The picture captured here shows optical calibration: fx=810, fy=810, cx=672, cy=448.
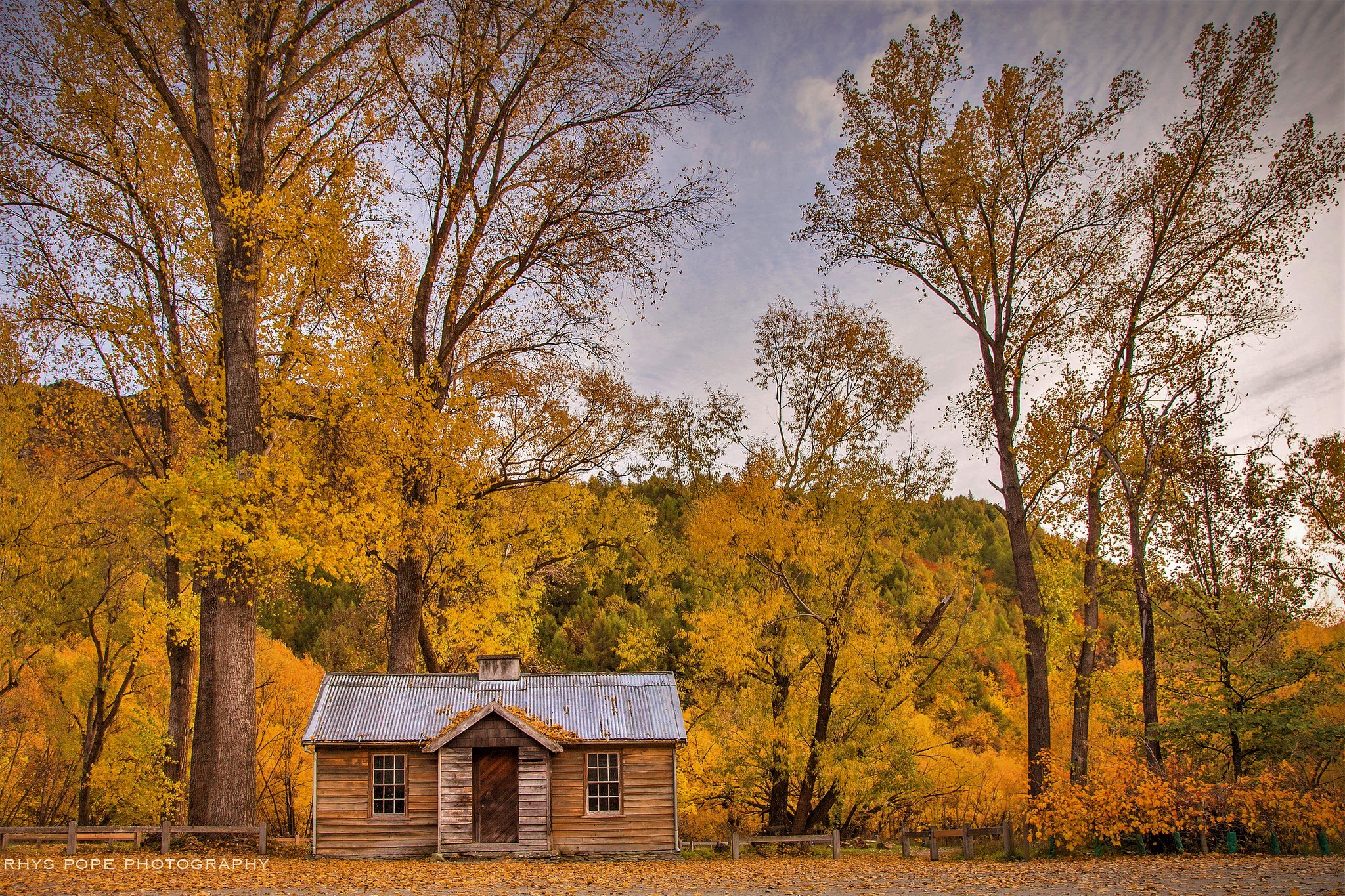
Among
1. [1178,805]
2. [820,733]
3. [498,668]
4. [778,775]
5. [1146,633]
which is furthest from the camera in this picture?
[778,775]

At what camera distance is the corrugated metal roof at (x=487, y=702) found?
56.0 ft

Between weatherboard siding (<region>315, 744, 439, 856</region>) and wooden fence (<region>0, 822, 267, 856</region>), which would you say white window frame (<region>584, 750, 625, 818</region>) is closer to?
weatherboard siding (<region>315, 744, 439, 856</region>)

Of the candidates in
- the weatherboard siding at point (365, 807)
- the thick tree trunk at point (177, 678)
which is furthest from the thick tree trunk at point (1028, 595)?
the thick tree trunk at point (177, 678)

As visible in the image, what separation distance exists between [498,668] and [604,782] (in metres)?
3.60

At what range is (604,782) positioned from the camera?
17406mm

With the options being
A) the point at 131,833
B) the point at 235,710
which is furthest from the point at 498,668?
the point at 131,833

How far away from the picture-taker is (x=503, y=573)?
20.8 meters

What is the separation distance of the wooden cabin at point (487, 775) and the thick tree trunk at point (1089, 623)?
344 inches

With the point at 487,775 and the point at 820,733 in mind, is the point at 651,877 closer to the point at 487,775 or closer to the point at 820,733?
the point at 487,775

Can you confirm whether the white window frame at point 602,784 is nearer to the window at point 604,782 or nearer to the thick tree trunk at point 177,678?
the window at point 604,782

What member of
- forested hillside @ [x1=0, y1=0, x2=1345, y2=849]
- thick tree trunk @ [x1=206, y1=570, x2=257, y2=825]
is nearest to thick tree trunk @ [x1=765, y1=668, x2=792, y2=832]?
forested hillside @ [x1=0, y1=0, x2=1345, y2=849]

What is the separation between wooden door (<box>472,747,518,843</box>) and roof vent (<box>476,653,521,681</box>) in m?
1.88

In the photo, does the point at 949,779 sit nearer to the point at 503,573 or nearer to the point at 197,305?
the point at 503,573

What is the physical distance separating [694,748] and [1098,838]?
10932mm
